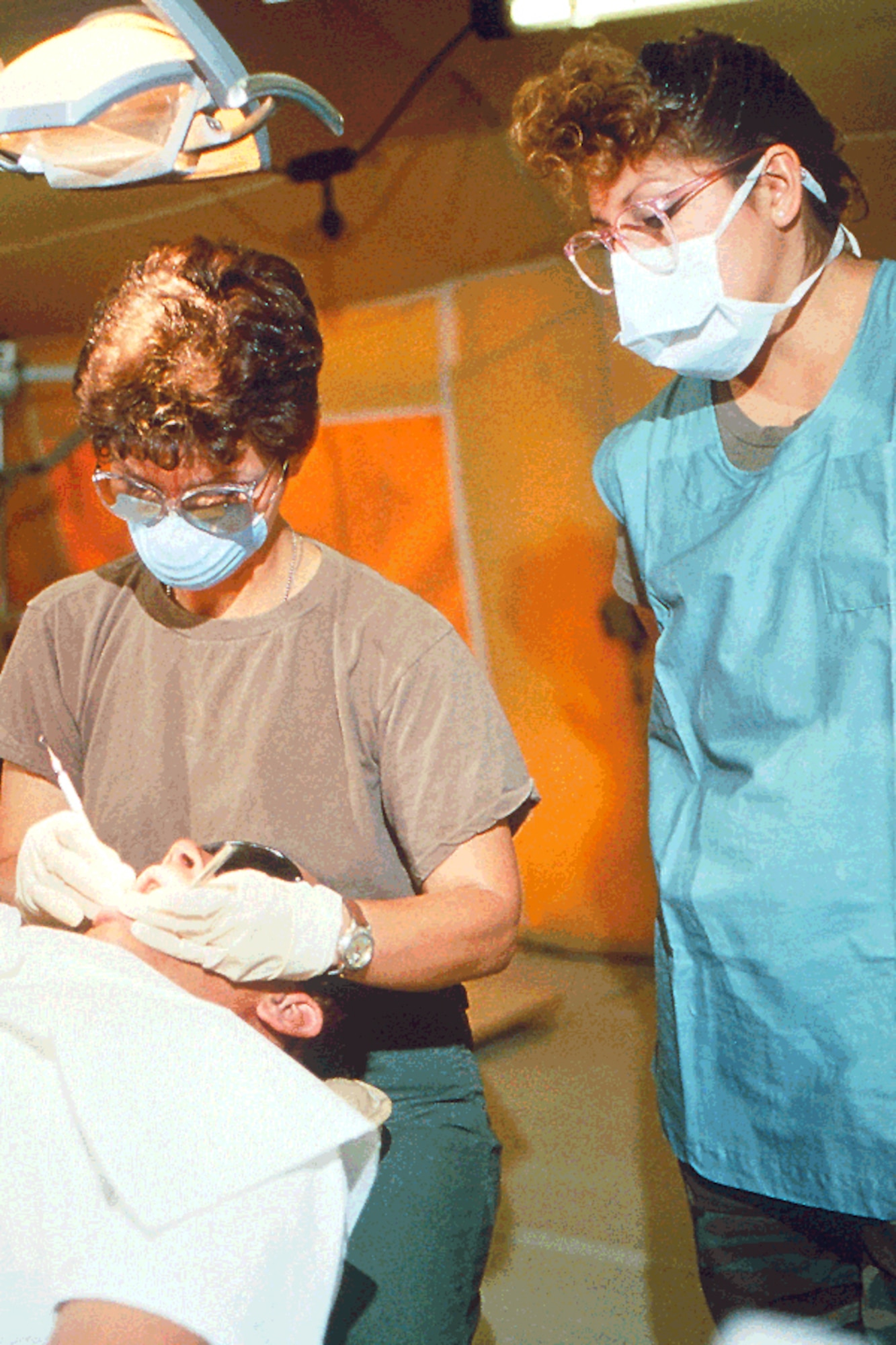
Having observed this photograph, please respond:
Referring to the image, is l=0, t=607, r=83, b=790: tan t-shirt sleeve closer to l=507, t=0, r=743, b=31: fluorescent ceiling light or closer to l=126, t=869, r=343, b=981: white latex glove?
l=126, t=869, r=343, b=981: white latex glove

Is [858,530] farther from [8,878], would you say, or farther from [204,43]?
[8,878]

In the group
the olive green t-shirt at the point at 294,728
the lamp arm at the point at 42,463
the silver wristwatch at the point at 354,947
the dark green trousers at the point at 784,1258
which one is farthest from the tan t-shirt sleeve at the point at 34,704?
the lamp arm at the point at 42,463

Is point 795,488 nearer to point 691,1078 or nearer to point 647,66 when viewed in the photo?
point 647,66

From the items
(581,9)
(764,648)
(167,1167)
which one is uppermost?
(581,9)

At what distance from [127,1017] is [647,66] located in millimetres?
1114

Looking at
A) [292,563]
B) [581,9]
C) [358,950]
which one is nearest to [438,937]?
[358,950]

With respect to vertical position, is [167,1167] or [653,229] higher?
[653,229]

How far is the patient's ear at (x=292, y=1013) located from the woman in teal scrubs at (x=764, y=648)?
405 millimetres

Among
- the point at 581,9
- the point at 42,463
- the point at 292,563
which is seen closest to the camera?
the point at 292,563

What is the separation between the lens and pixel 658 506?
1.40 metres

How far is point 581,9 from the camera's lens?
2.44m

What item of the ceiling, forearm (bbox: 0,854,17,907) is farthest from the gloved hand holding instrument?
the ceiling

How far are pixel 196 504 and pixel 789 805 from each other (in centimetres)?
75

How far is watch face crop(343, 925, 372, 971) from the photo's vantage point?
1.21 m
